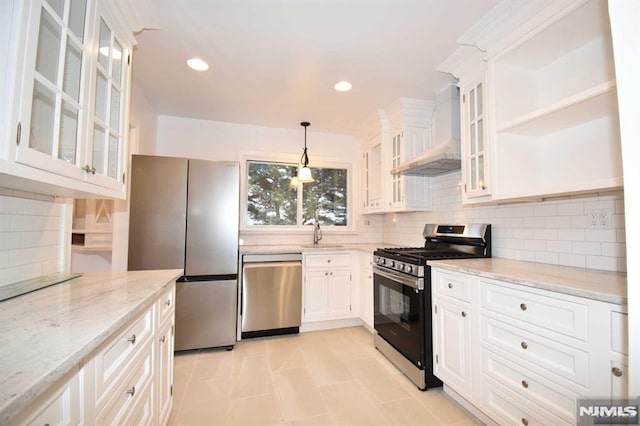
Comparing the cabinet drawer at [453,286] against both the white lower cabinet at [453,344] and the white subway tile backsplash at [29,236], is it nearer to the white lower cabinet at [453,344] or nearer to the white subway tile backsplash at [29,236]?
the white lower cabinet at [453,344]

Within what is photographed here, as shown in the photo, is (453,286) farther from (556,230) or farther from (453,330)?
(556,230)

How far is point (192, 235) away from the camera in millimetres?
2676

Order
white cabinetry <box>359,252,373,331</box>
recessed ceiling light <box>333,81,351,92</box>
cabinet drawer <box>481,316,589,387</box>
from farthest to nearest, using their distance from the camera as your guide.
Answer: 1. white cabinetry <box>359,252,373,331</box>
2. recessed ceiling light <box>333,81,351,92</box>
3. cabinet drawer <box>481,316,589,387</box>

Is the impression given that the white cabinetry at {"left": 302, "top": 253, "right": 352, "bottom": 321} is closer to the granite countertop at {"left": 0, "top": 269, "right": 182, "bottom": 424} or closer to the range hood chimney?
the range hood chimney

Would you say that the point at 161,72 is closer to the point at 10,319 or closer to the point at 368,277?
the point at 10,319

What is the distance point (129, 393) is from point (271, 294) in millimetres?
1953

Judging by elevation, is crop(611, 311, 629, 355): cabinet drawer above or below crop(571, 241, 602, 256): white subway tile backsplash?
below

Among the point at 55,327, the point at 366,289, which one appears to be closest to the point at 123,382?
the point at 55,327

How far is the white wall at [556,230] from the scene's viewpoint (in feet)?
4.96

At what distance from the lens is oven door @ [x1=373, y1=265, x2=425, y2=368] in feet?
6.82

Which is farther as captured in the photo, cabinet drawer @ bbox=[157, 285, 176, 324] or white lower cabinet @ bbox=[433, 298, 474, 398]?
white lower cabinet @ bbox=[433, 298, 474, 398]

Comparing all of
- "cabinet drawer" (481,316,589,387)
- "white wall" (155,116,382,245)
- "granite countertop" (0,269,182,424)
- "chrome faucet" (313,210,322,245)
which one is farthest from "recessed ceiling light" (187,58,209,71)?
"cabinet drawer" (481,316,589,387)

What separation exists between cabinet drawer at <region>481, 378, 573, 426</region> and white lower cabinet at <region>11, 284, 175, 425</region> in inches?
70.6

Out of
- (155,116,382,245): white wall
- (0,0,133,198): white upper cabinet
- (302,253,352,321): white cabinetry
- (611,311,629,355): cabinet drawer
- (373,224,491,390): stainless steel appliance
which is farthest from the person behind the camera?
(155,116,382,245): white wall
